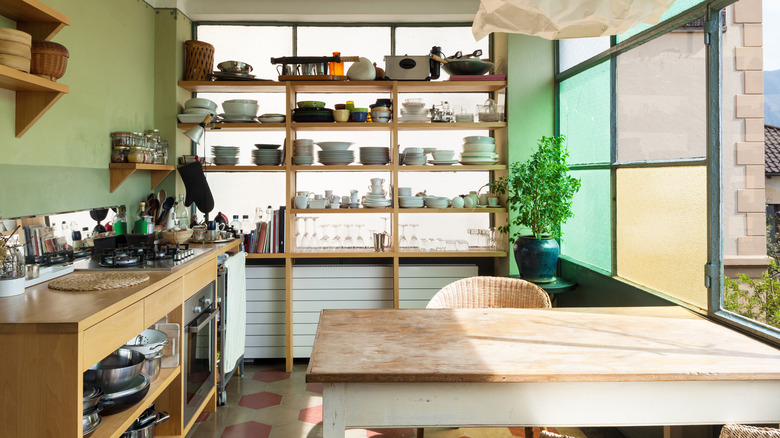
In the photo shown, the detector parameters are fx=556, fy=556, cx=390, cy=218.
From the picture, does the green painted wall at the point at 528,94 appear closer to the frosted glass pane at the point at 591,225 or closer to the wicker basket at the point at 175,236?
the frosted glass pane at the point at 591,225

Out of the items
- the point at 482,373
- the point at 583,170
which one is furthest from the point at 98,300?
the point at 583,170

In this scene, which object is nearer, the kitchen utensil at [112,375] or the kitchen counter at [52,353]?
the kitchen counter at [52,353]

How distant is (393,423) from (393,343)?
13.2 inches

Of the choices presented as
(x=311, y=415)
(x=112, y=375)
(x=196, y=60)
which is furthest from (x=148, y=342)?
(x=196, y=60)

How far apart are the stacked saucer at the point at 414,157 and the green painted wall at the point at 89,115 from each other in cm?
190

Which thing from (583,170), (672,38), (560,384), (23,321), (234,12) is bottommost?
(560,384)

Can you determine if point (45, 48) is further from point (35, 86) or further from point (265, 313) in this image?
point (265, 313)

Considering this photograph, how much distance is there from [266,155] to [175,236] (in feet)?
4.05

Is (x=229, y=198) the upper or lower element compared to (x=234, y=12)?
lower

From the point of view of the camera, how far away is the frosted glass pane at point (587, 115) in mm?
3607

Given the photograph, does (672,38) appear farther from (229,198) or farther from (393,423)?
(229,198)

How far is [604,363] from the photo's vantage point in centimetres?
173

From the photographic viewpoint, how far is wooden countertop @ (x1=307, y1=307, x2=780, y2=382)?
1648 millimetres

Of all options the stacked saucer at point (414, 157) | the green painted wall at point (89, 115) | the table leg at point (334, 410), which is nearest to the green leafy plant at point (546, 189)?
the stacked saucer at point (414, 157)
